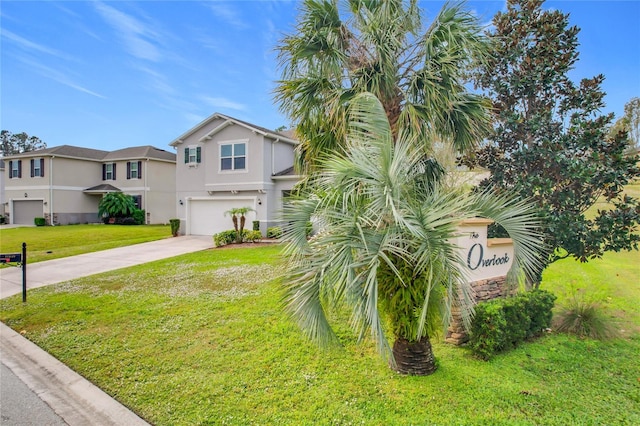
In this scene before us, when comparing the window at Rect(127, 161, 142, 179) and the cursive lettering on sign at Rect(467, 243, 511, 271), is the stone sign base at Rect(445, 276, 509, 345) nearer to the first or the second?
the cursive lettering on sign at Rect(467, 243, 511, 271)

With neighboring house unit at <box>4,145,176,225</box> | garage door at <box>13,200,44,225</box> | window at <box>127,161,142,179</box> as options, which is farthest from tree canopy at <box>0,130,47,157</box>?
window at <box>127,161,142,179</box>

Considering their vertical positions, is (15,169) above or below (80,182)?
above

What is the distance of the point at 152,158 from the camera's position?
2850 cm

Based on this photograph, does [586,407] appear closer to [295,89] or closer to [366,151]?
[366,151]

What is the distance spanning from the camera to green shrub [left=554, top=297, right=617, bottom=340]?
5.78 meters

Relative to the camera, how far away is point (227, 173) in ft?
62.0

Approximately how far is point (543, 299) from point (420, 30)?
5675mm

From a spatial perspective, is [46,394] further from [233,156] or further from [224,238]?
[233,156]

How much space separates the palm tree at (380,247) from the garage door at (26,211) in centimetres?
3364

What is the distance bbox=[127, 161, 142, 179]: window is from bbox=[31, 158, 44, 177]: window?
6.53m

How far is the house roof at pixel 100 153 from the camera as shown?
1123 inches

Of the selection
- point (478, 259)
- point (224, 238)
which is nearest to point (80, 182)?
point (224, 238)

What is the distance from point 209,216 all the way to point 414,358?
1743 centimetres

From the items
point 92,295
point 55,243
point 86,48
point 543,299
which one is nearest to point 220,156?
point 86,48
